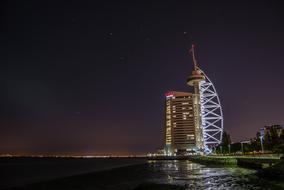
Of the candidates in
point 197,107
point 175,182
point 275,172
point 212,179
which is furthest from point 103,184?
point 197,107

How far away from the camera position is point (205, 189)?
3100cm

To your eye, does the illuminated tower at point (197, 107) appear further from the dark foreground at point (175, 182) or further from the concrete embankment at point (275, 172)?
the concrete embankment at point (275, 172)

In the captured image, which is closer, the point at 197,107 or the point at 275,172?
the point at 275,172

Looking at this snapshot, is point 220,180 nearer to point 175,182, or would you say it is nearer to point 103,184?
point 175,182

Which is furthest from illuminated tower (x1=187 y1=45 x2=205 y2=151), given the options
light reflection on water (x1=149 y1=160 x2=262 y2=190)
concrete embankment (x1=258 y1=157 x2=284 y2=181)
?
concrete embankment (x1=258 y1=157 x2=284 y2=181)

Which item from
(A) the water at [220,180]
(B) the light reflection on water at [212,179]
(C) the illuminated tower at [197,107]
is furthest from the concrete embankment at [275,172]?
(C) the illuminated tower at [197,107]

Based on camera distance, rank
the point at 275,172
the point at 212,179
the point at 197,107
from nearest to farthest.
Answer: the point at 275,172 < the point at 212,179 < the point at 197,107

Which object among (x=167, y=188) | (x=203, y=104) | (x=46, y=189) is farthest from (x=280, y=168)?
(x=203, y=104)

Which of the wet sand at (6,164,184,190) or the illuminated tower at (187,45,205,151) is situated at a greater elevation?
the illuminated tower at (187,45,205,151)

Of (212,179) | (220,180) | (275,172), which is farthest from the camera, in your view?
(212,179)

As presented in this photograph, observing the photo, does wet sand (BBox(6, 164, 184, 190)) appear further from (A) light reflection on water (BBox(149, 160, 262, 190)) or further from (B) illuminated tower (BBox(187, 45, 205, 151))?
(B) illuminated tower (BBox(187, 45, 205, 151))

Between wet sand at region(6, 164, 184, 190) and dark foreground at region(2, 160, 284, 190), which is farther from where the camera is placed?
wet sand at region(6, 164, 184, 190)

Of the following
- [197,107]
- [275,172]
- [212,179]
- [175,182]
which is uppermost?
[197,107]

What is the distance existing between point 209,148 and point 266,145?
7671cm
